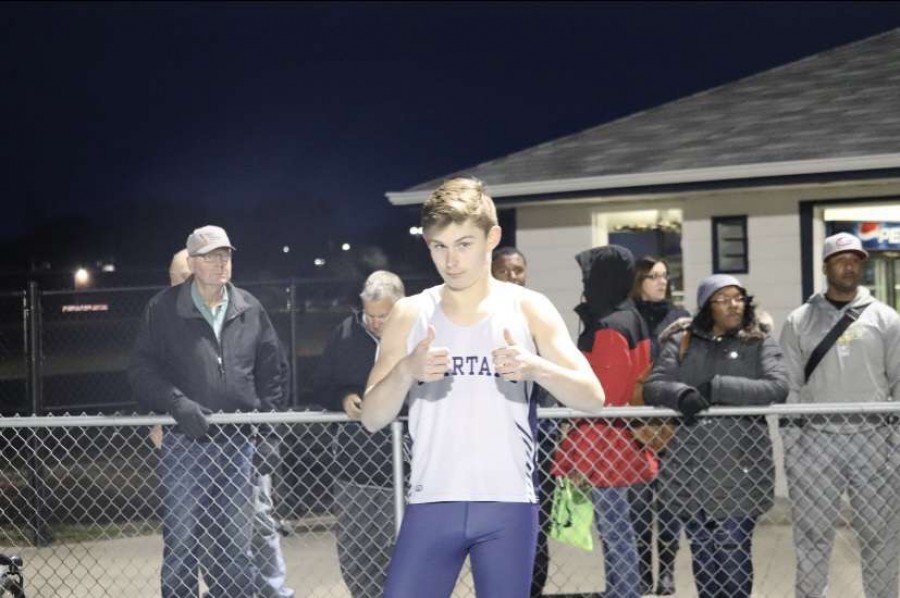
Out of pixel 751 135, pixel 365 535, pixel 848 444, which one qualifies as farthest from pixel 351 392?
pixel 751 135

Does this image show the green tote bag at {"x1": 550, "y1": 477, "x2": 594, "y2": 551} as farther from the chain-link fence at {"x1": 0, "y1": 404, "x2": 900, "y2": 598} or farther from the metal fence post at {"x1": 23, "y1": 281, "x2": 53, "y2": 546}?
the metal fence post at {"x1": 23, "y1": 281, "x2": 53, "y2": 546}

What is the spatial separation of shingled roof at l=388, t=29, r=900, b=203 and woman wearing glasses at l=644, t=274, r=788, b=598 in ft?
11.6

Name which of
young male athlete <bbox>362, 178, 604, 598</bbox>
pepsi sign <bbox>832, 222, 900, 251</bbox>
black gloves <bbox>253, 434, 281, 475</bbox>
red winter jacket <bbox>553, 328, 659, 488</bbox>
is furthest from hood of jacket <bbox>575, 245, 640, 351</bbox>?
pepsi sign <bbox>832, 222, 900, 251</bbox>

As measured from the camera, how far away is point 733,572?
5617 millimetres

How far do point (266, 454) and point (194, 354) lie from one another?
24.3 inches

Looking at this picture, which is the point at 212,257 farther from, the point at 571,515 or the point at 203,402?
the point at 571,515

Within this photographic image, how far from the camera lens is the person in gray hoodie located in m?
5.79

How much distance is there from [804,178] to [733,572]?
13.8ft

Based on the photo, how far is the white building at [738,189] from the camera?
364 inches

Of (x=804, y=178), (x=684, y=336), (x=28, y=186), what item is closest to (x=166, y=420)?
(x=684, y=336)

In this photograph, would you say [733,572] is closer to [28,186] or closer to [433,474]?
[433,474]

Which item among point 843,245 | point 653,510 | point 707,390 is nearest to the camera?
point 707,390

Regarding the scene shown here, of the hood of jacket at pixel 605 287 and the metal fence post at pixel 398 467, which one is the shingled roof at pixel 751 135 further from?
the metal fence post at pixel 398 467

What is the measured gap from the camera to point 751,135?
33.4ft
